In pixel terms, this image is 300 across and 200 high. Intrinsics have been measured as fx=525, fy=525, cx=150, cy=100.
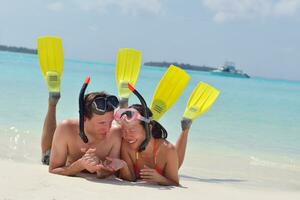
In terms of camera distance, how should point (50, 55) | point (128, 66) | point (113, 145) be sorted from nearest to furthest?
point (113, 145)
point (50, 55)
point (128, 66)

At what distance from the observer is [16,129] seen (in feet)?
21.0

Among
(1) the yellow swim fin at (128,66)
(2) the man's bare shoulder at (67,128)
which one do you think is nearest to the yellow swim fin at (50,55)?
(1) the yellow swim fin at (128,66)

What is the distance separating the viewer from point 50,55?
462cm

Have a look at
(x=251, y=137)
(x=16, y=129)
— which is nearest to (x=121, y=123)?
(x=16, y=129)

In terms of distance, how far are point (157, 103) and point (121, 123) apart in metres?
1.28

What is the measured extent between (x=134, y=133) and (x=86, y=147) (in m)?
0.31

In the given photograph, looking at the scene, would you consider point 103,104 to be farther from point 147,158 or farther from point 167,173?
→ point 167,173

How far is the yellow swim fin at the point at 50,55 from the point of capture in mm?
4609

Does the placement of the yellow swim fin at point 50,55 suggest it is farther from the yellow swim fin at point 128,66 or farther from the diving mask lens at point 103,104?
the diving mask lens at point 103,104

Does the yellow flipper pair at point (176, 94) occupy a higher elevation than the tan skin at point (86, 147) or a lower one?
higher

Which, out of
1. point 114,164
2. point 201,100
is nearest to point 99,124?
point 114,164

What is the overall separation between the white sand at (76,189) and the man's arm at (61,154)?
0.20 ft

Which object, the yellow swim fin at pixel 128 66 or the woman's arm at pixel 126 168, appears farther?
the yellow swim fin at pixel 128 66

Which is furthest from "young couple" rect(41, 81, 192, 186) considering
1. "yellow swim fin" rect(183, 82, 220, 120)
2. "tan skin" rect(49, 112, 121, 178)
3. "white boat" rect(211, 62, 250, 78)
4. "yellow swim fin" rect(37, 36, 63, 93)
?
"white boat" rect(211, 62, 250, 78)
